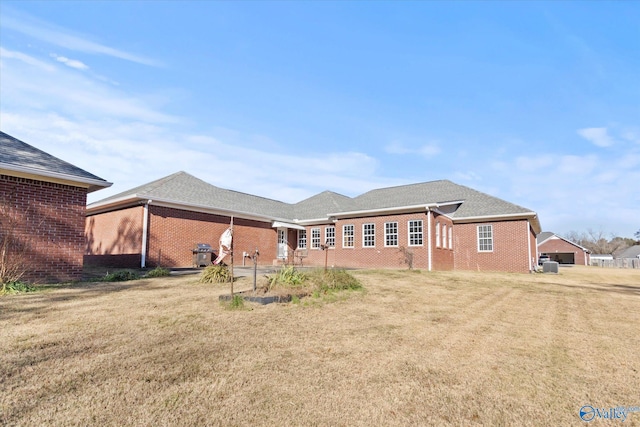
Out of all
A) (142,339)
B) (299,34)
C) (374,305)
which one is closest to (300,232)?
(299,34)

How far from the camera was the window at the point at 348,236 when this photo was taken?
2169 centimetres

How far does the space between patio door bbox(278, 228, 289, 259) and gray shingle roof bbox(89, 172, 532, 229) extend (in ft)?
3.19

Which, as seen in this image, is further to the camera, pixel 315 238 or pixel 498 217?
pixel 315 238

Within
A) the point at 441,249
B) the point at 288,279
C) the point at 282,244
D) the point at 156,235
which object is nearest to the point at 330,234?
the point at 282,244

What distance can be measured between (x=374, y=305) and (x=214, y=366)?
4.30 metres

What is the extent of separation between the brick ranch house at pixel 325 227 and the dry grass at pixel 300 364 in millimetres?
9597

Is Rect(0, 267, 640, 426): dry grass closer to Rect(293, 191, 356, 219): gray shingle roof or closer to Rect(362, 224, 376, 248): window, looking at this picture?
Rect(362, 224, 376, 248): window

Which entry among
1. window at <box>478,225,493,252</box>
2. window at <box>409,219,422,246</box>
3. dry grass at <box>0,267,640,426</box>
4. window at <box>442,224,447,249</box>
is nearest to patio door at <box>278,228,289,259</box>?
window at <box>409,219,422,246</box>

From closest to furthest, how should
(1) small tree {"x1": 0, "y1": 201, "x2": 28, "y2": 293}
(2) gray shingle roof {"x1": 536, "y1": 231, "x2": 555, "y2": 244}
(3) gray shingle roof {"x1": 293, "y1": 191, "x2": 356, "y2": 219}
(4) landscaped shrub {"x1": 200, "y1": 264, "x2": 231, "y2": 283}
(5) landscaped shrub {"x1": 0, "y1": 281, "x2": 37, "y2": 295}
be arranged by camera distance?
(5) landscaped shrub {"x1": 0, "y1": 281, "x2": 37, "y2": 295} < (1) small tree {"x1": 0, "y1": 201, "x2": 28, "y2": 293} < (4) landscaped shrub {"x1": 200, "y1": 264, "x2": 231, "y2": 283} < (3) gray shingle roof {"x1": 293, "y1": 191, "x2": 356, "y2": 219} < (2) gray shingle roof {"x1": 536, "y1": 231, "x2": 555, "y2": 244}

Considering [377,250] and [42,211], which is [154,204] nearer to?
[42,211]

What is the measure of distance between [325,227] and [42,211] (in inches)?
637

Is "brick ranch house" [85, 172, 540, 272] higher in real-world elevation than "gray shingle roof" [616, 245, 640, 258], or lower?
higher

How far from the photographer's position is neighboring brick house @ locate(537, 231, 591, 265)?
50312 millimetres

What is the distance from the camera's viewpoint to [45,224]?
9102mm
